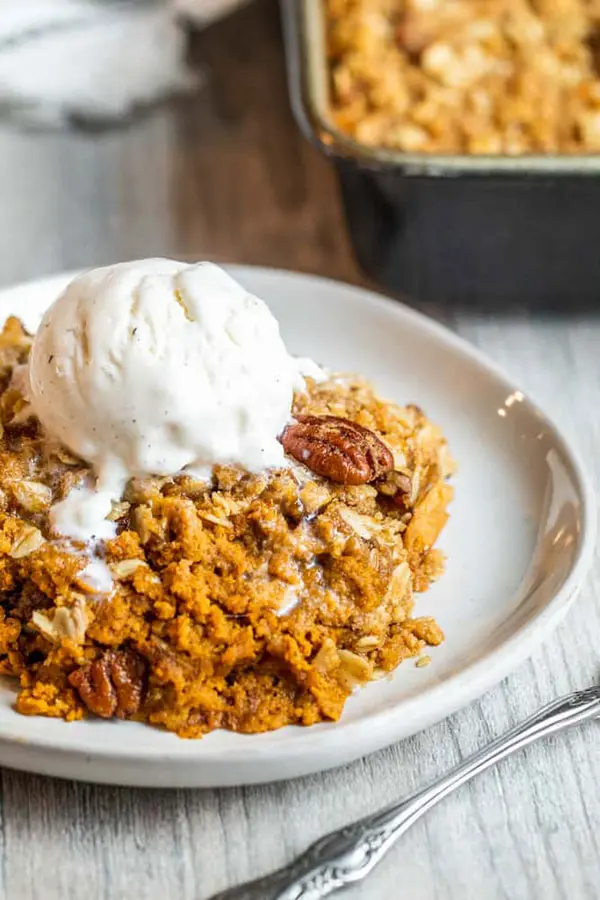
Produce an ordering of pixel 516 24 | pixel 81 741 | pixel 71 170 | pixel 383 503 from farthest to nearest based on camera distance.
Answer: pixel 71 170 < pixel 516 24 < pixel 383 503 < pixel 81 741

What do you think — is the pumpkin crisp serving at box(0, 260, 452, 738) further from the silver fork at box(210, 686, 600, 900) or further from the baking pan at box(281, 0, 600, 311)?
the baking pan at box(281, 0, 600, 311)

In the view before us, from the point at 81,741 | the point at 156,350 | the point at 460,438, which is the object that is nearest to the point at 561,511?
the point at 460,438

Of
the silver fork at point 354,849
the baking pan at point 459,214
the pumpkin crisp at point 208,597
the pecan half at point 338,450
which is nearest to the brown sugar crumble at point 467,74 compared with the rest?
the baking pan at point 459,214

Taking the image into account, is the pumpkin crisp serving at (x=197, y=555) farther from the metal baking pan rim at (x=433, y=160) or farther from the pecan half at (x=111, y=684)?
the metal baking pan rim at (x=433, y=160)

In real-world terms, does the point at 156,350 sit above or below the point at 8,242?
above

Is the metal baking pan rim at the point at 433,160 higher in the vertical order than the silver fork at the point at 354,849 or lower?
higher

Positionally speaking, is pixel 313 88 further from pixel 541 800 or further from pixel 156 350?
pixel 541 800
